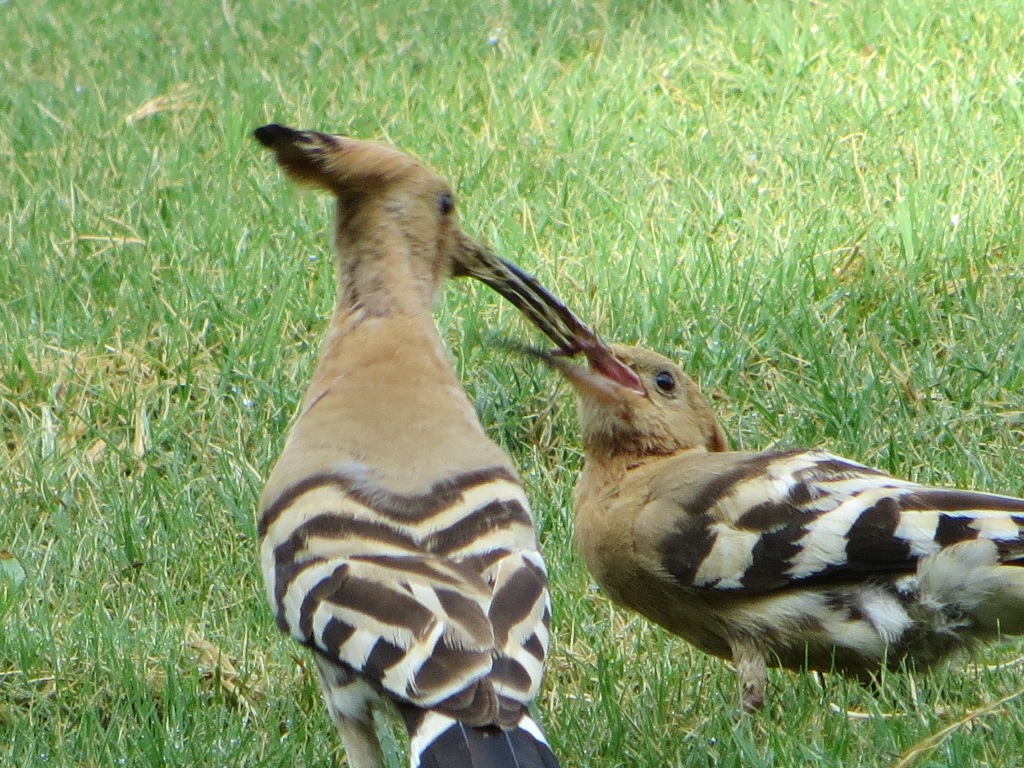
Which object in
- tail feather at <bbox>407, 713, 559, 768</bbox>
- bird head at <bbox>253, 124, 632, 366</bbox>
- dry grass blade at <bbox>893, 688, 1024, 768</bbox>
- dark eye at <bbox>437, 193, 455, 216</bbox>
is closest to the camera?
tail feather at <bbox>407, 713, 559, 768</bbox>

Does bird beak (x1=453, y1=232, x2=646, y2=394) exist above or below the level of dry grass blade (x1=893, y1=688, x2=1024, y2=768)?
above

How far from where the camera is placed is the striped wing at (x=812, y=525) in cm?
353

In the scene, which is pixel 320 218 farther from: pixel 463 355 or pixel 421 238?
pixel 421 238

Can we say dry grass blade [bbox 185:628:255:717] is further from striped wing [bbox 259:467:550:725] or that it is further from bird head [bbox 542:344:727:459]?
bird head [bbox 542:344:727:459]

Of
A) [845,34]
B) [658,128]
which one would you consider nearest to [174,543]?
[658,128]

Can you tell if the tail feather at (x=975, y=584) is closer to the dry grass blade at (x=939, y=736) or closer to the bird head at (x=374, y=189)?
the dry grass blade at (x=939, y=736)

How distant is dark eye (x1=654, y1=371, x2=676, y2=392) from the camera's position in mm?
4277

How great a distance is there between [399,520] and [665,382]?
1.34 m

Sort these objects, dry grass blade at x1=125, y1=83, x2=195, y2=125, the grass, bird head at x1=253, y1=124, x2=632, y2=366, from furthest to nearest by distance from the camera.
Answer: dry grass blade at x1=125, y1=83, x2=195, y2=125
bird head at x1=253, y1=124, x2=632, y2=366
the grass

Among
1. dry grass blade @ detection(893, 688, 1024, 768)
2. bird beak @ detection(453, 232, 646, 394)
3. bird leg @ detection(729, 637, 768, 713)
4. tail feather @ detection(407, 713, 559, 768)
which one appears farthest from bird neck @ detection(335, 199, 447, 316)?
dry grass blade @ detection(893, 688, 1024, 768)

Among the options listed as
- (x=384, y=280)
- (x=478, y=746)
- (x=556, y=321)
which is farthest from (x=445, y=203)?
(x=478, y=746)

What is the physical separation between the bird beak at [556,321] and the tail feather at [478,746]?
61.3 inches

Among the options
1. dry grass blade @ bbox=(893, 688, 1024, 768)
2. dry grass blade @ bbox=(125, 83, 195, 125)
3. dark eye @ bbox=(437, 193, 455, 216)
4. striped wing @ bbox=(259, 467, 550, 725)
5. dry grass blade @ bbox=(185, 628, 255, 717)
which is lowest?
dry grass blade @ bbox=(185, 628, 255, 717)

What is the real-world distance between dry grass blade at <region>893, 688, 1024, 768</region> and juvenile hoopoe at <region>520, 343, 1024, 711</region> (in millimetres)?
254
